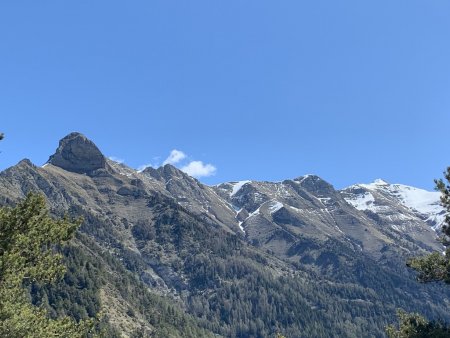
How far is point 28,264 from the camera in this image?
2817 cm

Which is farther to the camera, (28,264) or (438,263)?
(438,263)

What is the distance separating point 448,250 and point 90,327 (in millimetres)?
27714

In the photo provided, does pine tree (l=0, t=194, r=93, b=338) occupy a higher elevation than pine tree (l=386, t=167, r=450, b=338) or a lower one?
higher

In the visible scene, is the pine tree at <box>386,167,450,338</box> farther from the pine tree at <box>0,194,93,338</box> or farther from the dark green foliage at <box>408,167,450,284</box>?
the pine tree at <box>0,194,93,338</box>

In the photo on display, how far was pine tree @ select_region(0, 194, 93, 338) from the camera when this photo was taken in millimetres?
25375

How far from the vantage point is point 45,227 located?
28.4 metres

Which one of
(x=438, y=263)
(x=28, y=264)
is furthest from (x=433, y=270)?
(x=28, y=264)

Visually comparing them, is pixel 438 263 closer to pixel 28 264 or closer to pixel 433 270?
pixel 433 270

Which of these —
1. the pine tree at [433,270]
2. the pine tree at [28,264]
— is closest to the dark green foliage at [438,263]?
the pine tree at [433,270]

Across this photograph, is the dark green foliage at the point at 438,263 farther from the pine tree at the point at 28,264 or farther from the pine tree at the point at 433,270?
the pine tree at the point at 28,264

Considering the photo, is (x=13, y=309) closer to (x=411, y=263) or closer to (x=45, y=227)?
(x=45, y=227)

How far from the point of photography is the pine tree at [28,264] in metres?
25.4

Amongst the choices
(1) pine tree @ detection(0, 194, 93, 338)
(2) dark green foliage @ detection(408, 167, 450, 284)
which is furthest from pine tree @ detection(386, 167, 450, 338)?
(1) pine tree @ detection(0, 194, 93, 338)

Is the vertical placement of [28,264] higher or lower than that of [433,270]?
higher
